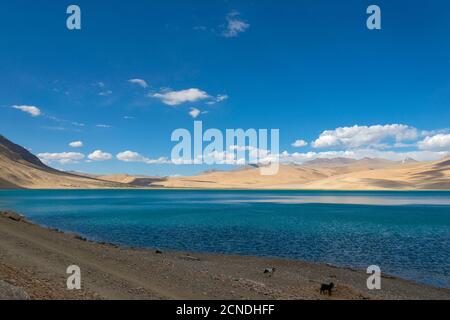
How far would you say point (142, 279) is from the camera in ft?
55.8

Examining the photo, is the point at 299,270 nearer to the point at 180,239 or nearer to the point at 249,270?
the point at 249,270

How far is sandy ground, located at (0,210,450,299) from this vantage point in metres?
14.1

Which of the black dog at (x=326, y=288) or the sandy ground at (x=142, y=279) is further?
the black dog at (x=326, y=288)

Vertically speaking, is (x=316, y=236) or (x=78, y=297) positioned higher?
(x=78, y=297)

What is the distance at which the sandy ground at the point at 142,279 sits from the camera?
14138 mm

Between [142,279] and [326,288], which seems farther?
[326,288]

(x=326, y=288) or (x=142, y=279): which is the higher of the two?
(x=142, y=279)

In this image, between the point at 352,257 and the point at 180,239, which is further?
the point at 180,239

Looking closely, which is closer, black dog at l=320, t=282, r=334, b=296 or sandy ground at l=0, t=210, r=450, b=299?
sandy ground at l=0, t=210, r=450, b=299
